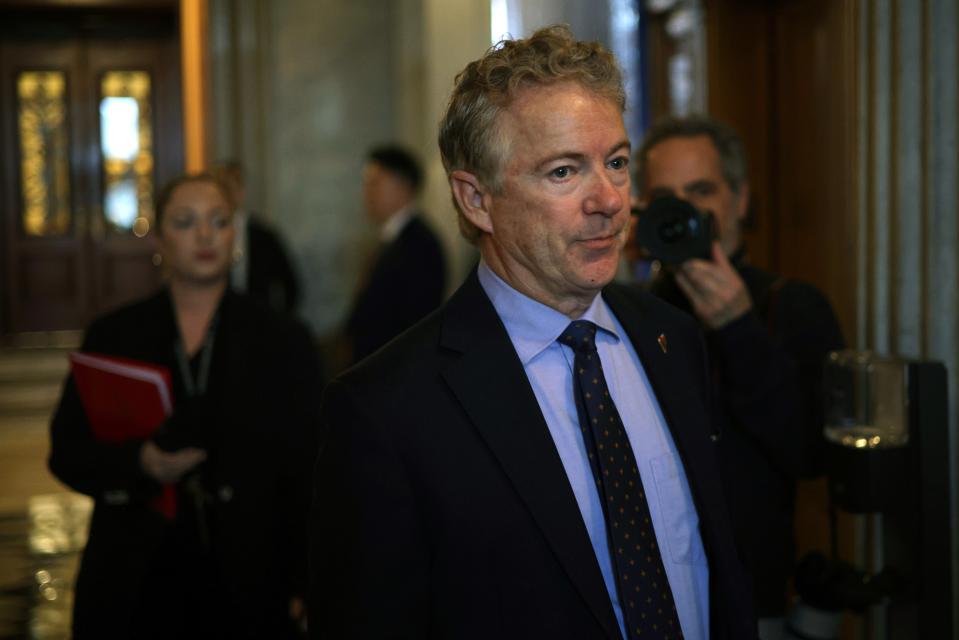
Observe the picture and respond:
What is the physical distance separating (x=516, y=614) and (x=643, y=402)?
43cm

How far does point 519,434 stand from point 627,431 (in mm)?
230

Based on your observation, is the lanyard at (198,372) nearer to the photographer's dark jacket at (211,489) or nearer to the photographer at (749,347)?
the photographer's dark jacket at (211,489)

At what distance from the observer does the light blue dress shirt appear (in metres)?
1.57

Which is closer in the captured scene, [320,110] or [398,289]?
[398,289]

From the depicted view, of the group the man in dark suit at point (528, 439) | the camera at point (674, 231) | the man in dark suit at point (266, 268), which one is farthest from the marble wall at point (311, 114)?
the man in dark suit at point (528, 439)

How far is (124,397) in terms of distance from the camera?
2689mm

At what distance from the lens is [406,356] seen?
156 cm

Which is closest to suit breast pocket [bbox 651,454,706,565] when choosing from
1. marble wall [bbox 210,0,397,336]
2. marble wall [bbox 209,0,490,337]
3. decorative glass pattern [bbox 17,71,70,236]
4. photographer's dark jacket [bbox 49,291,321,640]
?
photographer's dark jacket [bbox 49,291,321,640]

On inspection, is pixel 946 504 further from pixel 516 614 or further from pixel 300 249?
pixel 300 249

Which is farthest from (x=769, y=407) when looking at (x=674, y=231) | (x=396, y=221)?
(x=396, y=221)

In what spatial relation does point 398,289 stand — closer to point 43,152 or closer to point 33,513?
point 33,513

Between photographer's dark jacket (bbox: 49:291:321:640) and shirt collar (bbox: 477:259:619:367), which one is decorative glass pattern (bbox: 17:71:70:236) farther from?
shirt collar (bbox: 477:259:619:367)

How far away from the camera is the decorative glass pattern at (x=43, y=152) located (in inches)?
439

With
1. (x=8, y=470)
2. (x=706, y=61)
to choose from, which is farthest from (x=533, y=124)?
(x=8, y=470)
